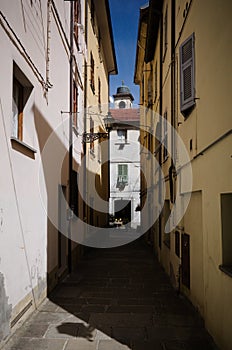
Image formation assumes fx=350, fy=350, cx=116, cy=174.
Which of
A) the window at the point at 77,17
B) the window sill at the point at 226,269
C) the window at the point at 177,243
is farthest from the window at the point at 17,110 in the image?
the window at the point at 77,17

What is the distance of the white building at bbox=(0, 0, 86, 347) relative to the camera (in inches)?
191

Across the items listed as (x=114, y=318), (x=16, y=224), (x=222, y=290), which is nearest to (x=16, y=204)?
(x=16, y=224)

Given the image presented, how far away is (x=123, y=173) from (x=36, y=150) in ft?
73.3

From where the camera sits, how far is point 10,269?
16.4ft

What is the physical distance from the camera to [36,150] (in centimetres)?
644

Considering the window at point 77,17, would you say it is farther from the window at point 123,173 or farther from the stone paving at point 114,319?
the window at point 123,173

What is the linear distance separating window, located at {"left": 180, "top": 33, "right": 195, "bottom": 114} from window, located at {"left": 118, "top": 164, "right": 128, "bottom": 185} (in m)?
21.5

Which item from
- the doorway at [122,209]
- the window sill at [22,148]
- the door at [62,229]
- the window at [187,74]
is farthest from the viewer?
the doorway at [122,209]

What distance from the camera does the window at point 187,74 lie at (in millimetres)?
6387

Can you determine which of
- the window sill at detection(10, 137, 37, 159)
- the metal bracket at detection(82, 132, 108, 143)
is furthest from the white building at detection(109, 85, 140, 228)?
the window sill at detection(10, 137, 37, 159)

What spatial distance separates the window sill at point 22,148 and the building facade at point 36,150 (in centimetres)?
2

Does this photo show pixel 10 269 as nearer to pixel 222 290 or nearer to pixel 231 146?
pixel 222 290

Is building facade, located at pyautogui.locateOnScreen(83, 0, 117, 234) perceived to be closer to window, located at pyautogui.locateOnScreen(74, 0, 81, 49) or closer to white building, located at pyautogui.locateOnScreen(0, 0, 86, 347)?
window, located at pyautogui.locateOnScreen(74, 0, 81, 49)

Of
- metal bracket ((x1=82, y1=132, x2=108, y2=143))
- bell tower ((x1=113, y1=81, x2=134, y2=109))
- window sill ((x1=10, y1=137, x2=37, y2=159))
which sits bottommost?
window sill ((x1=10, y1=137, x2=37, y2=159))
